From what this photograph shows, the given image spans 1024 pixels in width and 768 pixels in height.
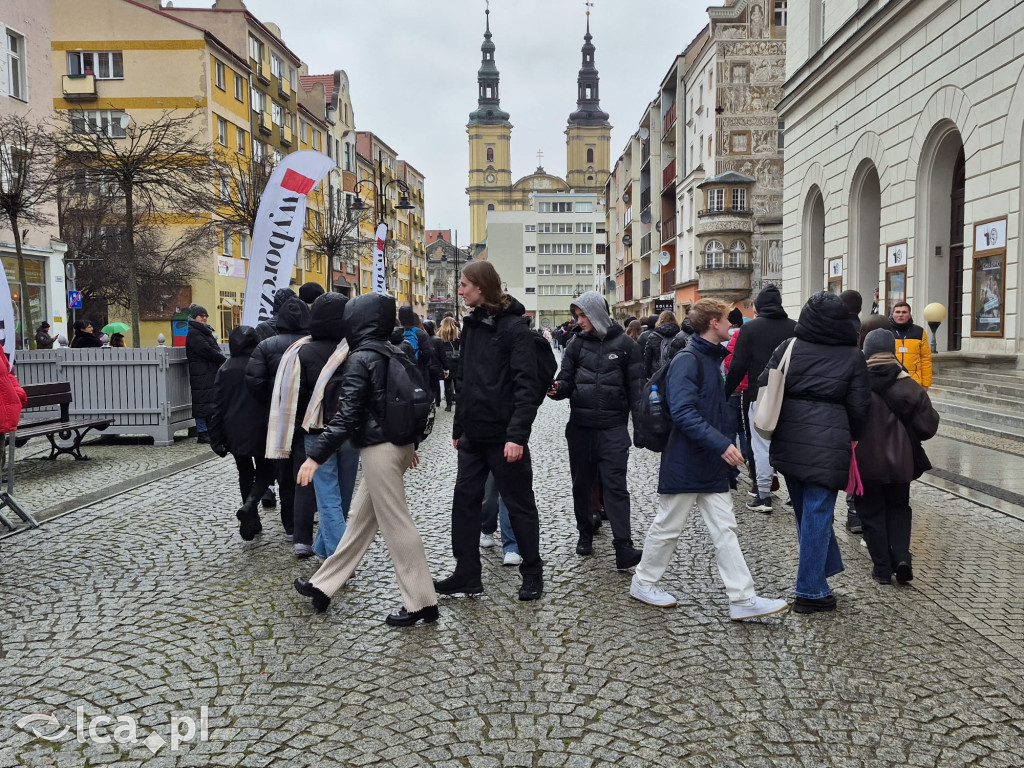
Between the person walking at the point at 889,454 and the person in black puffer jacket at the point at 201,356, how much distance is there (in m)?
8.34

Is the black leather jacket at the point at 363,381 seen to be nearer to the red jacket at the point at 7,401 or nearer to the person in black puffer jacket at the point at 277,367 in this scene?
the person in black puffer jacket at the point at 277,367

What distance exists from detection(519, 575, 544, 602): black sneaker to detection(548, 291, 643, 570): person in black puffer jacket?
900mm

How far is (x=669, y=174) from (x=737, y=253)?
14.5 m

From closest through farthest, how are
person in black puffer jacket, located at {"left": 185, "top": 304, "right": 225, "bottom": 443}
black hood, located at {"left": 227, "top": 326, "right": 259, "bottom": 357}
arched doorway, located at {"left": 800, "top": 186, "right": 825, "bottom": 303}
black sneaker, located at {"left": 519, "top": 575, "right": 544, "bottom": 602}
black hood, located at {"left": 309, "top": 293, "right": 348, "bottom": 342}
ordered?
black sneaker, located at {"left": 519, "top": 575, "right": 544, "bottom": 602}
black hood, located at {"left": 309, "top": 293, "right": 348, "bottom": 342}
black hood, located at {"left": 227, "top": 326, "right": 259, "bottom": 357}
person in black puffer jacket, located at {"left": 185, "top": 304, "right": 225, "bottom": 443}
arched doorway, located at {"left": 800, "top": 186, "right": 825, "bottom": 303}

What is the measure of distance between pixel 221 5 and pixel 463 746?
52.5 metres

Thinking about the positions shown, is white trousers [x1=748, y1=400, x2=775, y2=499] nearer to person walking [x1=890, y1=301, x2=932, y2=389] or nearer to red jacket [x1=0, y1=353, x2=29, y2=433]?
person walking [x1=890, y1=301, x2=932, y2=389]

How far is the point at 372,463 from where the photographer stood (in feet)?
16.3

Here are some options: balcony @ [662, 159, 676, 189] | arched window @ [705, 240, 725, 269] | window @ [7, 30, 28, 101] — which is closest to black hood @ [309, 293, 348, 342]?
window @ [7, 30, 28, 101]

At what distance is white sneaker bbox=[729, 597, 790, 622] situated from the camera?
16.4 feet

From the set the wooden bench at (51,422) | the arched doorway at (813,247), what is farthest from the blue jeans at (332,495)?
the arched doorway at (813,247)

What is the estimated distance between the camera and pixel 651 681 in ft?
13.8

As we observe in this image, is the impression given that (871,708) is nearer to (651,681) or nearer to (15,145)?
(651,681)

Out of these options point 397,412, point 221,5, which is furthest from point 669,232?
point 397,412

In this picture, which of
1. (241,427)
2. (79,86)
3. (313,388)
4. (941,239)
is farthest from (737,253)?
(313,388)
